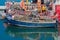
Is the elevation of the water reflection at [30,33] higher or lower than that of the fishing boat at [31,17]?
lower

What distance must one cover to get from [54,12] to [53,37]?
3.40 metres

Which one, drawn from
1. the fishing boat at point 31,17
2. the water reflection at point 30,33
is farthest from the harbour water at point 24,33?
the fishing boat at point 31,17

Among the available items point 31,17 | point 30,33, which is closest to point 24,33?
point 30,33

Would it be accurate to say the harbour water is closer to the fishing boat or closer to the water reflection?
the water reflection

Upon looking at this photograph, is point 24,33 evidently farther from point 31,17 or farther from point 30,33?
point 31,17

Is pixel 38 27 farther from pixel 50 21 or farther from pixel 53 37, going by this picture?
pixel 53 37

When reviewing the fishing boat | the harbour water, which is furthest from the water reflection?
the fishing boat

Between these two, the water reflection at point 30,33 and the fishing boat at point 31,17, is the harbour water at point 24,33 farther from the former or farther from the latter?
the fishing boat at point 31,17

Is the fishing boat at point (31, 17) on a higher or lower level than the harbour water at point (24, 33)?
higher

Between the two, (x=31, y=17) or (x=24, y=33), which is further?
(x=31, y=17)

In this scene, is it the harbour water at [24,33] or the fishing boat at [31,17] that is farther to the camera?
the fishing boat at [31,17]

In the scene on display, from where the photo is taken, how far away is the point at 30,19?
1730cm

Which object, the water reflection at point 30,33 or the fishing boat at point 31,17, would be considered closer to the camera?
the water reflection at point 30,33

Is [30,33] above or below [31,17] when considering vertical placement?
below
